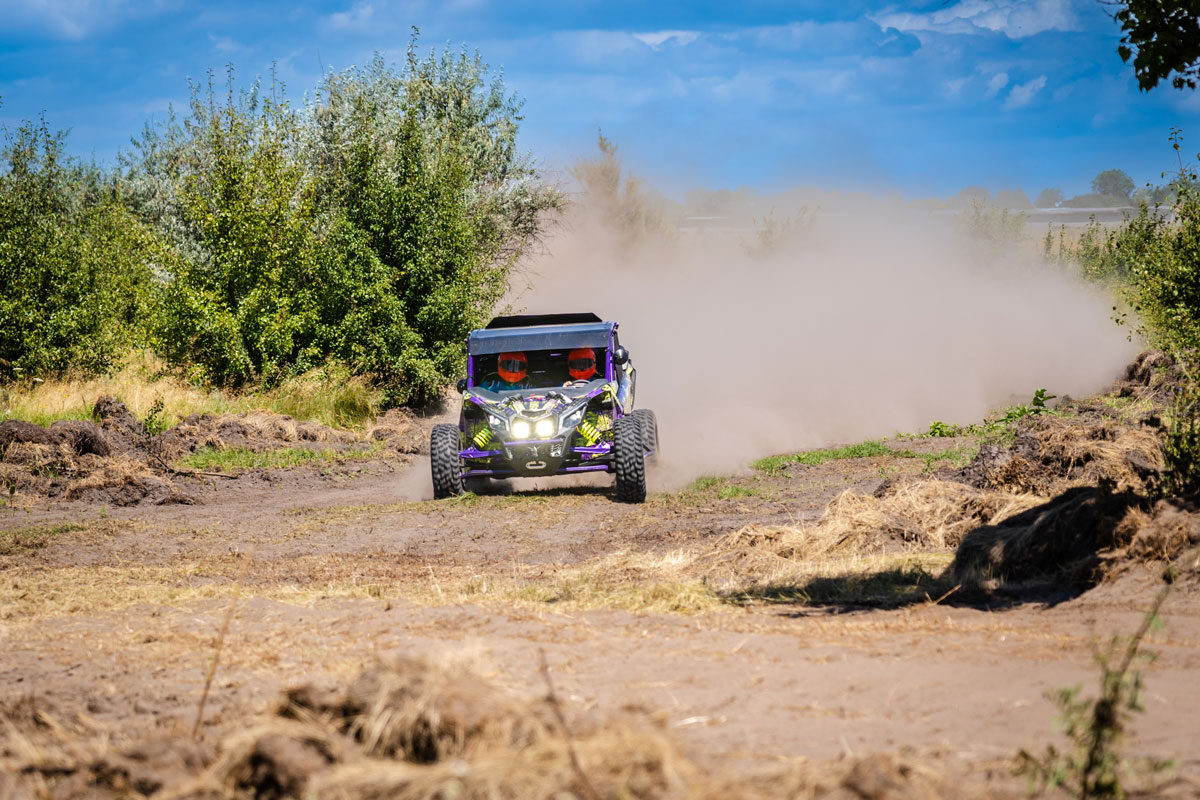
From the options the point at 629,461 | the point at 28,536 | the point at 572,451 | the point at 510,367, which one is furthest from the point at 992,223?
the point at 28,536

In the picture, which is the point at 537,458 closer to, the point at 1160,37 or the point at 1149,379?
the point at 1160,37

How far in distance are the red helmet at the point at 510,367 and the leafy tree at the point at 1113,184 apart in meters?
Answer: 128

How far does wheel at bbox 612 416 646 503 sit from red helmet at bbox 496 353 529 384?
220 cm

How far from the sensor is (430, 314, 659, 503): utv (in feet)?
46.0

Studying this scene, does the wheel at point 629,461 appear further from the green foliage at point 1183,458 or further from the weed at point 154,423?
the weed at point 154,423

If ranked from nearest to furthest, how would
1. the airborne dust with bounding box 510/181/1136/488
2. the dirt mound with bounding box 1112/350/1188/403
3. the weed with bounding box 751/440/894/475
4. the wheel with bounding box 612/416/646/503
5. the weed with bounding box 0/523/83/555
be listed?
1. the weed with bounding box 0/523/83/555
2. the wheel with bounding box 612/416/646/503
3. the weed with bounding box 751/440/894/475
4. the dirt mound with bounding box 1112/350/1188/403
5. the airborne dust with bounding box 510/181/1136/488

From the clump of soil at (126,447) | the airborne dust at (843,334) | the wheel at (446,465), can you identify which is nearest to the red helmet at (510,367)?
the wheel at (446,465)

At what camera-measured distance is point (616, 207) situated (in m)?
67.0

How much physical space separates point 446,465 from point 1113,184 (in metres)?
135

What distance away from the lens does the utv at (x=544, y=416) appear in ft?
46.0

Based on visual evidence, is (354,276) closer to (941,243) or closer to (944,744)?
(944,744)

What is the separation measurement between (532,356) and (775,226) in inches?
2015

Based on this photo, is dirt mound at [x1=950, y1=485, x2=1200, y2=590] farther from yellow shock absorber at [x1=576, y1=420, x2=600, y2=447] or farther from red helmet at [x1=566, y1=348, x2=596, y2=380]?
red helmet at [x1=566, y1=348, x2=596, y2=380]

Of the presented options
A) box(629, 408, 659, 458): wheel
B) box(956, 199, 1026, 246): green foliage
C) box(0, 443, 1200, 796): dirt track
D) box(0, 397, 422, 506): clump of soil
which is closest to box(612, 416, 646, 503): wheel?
box(629, 408, 659, 458): wheel
